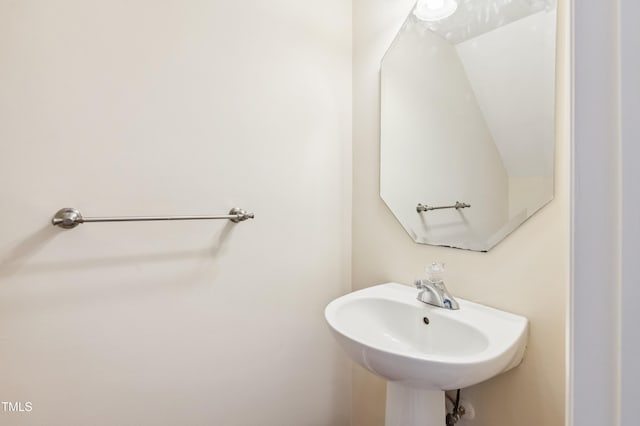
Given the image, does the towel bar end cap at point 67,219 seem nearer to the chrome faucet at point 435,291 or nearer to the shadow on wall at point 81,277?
the shadow on wall at point 81,277

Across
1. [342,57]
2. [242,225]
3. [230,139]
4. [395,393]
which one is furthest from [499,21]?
[395,393]

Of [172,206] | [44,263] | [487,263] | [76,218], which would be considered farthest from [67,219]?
[487,263]

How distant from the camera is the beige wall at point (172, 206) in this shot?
0.79 metres

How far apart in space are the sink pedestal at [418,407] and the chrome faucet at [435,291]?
→ 0.82ft

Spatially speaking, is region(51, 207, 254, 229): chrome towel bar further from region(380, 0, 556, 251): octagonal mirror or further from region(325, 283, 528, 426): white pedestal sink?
region(380, 0, 556, 251): octagonal mirror

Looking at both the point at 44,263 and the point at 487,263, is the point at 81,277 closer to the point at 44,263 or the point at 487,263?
the point at 44,263

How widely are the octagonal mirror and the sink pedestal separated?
467 mm

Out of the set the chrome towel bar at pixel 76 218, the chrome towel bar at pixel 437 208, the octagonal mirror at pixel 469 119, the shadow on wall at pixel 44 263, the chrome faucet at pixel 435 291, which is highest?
the octagonal mirror at pixel 469 119

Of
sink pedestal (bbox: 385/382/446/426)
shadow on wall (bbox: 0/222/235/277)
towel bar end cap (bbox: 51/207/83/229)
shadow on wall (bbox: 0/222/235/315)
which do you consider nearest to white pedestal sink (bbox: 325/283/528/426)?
sink pedestal (bbox: 385/382/446/426)

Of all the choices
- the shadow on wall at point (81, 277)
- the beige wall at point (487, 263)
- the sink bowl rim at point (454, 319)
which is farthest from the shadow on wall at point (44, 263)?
the beige wall at point (487, 263)

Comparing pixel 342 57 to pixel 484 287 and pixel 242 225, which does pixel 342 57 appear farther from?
pixel 484 287

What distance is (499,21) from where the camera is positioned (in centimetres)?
91
